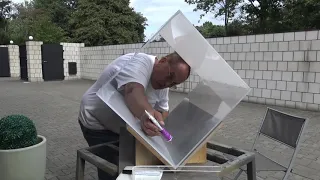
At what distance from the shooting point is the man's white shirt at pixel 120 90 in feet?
4.99

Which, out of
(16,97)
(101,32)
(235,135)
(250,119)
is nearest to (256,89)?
(250,119)

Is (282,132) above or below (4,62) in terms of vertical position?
below

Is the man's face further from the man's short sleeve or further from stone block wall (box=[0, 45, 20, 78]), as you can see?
stone block wall (box=[0, 45, 20, 78])

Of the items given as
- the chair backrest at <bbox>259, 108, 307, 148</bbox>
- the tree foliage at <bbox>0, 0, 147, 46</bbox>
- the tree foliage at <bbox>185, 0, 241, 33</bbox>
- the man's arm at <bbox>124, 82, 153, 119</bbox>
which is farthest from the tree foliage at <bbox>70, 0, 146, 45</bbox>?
the man's arm at <bbox>124, 82, 153, 119</bbox>

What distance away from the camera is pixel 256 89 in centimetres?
818

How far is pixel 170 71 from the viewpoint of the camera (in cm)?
146

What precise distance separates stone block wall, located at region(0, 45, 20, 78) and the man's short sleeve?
59.9 feet

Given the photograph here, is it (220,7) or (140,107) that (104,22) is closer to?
(220,7)

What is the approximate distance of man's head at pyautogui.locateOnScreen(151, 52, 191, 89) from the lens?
4.67 ft

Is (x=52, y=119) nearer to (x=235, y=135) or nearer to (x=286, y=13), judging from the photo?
(x=235, y=135)

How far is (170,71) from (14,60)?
18.9 metres

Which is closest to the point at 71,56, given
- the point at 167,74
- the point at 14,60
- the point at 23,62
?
the point at 23,62

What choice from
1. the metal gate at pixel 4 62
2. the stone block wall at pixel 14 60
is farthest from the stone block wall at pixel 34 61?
the metal gate at pixel 4 62

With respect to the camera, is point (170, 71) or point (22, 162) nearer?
point (170, 71)
